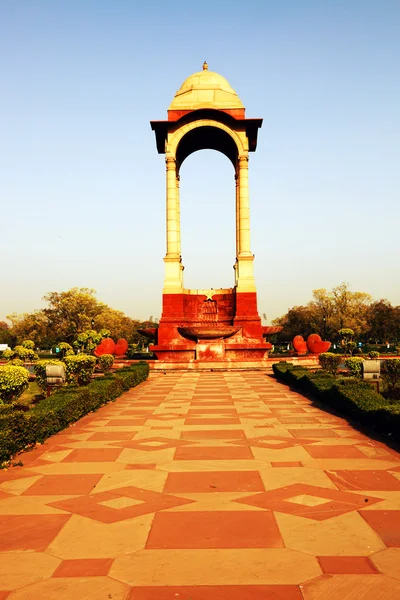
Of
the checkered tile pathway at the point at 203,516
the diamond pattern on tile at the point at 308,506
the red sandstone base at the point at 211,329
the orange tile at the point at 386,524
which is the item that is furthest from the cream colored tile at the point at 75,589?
the red sandstone base at the point at 211,329

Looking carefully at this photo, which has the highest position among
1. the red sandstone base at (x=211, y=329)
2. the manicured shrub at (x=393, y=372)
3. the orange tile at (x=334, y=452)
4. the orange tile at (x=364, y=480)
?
the red sandstone base at (x=211, y=329)

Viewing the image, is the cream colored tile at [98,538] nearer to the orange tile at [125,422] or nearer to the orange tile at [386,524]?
the orange tile at [386,524]

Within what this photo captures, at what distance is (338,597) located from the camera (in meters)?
3.54

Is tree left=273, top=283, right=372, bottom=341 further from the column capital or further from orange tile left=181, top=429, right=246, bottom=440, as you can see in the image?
orange tile left=181, top=429, right=246, bottom=440

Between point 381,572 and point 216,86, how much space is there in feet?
109

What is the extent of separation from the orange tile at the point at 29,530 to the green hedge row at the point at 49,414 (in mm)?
2650

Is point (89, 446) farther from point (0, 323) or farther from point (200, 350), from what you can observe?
point (0, 323)

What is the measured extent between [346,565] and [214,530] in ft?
4.24

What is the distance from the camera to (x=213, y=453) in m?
8.02

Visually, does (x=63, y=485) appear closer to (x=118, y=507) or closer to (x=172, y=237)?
(x=118, y=507)

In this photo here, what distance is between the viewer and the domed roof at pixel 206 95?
105 ft

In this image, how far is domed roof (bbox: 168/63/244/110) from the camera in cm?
3216

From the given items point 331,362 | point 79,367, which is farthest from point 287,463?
point 331,362

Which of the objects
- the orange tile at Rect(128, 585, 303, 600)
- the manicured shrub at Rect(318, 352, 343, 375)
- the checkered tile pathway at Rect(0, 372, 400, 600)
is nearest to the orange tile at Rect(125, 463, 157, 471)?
the checkered tile pathway at Rect(0, 372, 400, 600)
